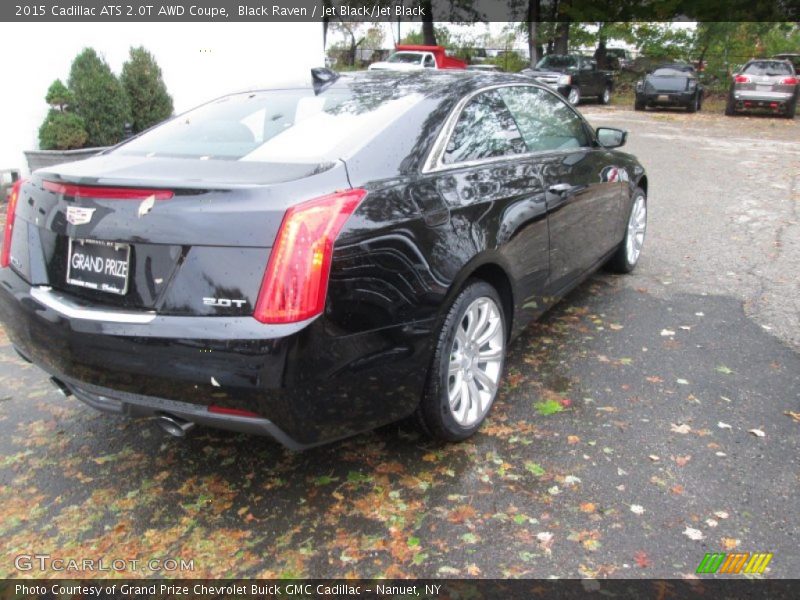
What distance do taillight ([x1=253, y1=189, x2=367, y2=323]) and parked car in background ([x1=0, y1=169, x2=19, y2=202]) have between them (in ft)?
26.7

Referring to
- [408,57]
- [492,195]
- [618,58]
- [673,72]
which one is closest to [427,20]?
[618,58]

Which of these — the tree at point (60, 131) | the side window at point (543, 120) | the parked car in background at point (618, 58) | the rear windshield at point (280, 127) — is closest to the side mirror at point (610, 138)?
the side window at point (543, 120)

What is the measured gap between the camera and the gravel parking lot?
7.84ft

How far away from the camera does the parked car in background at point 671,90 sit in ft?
70.3

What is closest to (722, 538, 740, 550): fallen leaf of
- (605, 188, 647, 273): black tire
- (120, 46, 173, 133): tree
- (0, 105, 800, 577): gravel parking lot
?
(0, 105, 800, 577): gravel parking lot

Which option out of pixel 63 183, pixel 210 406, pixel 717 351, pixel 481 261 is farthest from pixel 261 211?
pixel 717 351

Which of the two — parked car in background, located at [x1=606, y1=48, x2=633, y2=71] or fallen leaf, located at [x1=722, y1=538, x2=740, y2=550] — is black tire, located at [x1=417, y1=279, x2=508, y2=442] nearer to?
fallen leaf, located at [x1=722, y1=538, x2=740, y2=550]

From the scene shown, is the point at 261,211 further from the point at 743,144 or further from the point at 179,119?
the point at 743,144

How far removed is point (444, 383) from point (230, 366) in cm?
99

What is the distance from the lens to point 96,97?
9570 mm

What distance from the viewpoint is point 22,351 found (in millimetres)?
2801

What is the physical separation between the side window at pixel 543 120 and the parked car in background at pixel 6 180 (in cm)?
758

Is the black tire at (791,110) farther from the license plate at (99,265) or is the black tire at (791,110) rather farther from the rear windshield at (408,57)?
the license plate at (99,265)

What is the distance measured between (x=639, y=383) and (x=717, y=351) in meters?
0.75
